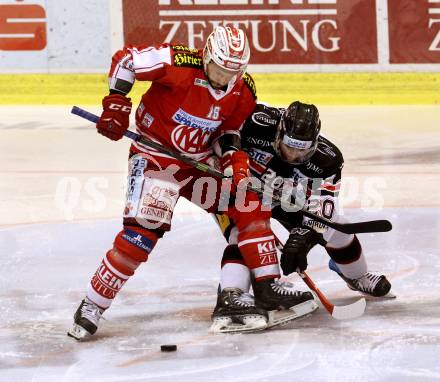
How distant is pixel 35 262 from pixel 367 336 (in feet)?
5.62

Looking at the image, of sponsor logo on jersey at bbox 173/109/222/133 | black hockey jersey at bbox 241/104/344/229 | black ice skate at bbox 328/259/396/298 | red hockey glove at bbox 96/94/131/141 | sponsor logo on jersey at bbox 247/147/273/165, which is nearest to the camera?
red hockey glove at bbox 96/94/131/141

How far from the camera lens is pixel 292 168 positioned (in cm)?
458

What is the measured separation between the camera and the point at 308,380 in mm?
3654

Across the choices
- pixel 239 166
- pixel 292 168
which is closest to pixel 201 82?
pixel 239 166

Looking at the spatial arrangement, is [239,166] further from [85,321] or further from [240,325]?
[85,321]

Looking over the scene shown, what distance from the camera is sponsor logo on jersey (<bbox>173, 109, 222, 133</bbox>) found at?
4375 millimetres

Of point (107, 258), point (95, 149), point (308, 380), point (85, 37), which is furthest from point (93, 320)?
point (85, 37)

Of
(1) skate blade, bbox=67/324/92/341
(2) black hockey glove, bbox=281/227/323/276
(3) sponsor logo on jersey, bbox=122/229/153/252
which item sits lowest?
(1) skate blade, bbox=67/324/92/341

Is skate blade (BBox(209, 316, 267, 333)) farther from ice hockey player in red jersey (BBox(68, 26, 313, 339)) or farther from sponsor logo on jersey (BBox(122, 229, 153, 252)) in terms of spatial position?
sponsor logo on jersey (BBox(122, 229, 153, 252))

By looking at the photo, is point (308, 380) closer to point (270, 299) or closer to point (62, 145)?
point (270, 299)

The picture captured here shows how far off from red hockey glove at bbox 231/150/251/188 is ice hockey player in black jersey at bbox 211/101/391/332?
0.15 m

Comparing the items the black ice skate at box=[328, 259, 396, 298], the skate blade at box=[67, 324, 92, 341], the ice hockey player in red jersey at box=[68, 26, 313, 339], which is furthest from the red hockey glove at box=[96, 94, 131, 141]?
the black ice skate at box=[328, 259, 396, 298]

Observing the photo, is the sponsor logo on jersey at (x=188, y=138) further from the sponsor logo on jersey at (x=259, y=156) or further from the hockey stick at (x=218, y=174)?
the sponsor logo on jersey at (x=259, y=156)

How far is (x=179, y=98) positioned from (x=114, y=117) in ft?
0.84
